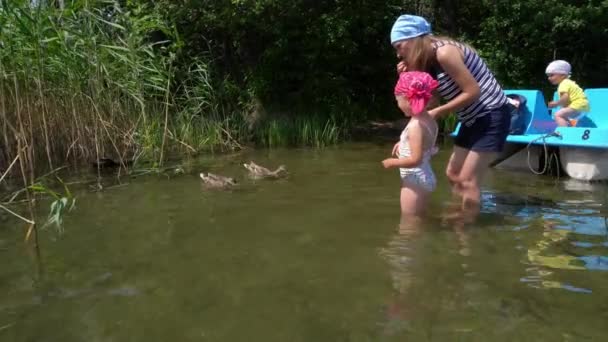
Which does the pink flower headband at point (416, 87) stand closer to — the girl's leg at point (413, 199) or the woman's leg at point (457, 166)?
the girl's leg at point (413, 199)

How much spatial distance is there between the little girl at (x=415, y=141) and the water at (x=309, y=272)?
0.26 m

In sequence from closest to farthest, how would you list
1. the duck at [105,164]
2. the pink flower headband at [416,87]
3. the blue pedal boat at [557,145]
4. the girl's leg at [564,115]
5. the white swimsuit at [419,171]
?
the pink flower headband at [416,87] < the white swimsuit at [419,171] < the blue pedal boat at [557,145] < the duck at [105,164] < the girl's leg at [564,115]

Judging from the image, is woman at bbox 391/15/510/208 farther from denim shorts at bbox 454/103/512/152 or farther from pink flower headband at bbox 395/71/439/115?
pink flower headband at bbox 395/71/439/115

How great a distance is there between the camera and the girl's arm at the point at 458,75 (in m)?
3.54

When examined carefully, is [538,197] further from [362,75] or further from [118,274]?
[362,75]

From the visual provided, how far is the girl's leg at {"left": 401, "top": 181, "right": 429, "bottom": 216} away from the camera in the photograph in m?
3.87

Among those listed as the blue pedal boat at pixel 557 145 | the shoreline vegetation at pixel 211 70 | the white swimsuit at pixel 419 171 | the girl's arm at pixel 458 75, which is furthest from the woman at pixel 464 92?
the shoreline vegetation at pixel 211 70

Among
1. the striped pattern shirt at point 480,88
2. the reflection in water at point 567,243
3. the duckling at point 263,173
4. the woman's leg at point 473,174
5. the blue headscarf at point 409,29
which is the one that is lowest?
the reflection in water at point 567,243

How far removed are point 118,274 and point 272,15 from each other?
9678 mm

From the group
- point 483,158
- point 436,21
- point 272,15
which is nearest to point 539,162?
point 483,158

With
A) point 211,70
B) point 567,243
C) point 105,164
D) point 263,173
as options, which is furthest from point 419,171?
point 211,70

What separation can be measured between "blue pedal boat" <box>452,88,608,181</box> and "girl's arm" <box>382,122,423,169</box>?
8.87 ft

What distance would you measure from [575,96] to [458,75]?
13.4 feet

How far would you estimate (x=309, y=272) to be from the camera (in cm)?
321
